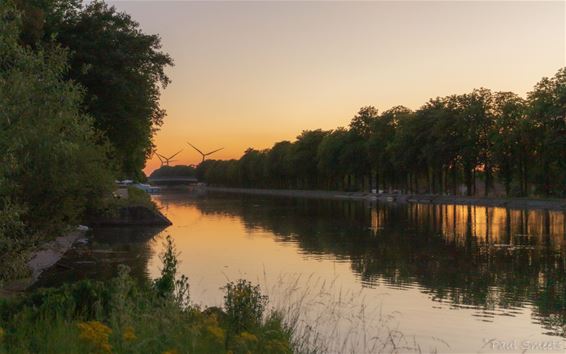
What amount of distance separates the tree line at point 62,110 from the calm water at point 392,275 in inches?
235

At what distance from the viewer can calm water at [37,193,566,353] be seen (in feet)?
61.6

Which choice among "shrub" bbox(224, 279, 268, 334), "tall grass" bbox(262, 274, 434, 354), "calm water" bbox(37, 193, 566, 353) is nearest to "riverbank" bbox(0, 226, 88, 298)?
"calm water" bbox(37, 193, 566, 353)

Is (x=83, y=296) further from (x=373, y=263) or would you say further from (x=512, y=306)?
(x=373, y=263)

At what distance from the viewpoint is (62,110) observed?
14367 mm

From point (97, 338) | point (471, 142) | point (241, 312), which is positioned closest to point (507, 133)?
point (471, 142)

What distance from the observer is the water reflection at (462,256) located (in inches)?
918

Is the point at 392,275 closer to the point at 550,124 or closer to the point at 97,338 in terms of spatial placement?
the point at 97,338

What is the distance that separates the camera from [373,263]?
33219 millimetres

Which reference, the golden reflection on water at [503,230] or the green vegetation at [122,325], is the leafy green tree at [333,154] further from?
the green vegetation at [122,325]

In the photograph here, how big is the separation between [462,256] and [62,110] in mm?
26762

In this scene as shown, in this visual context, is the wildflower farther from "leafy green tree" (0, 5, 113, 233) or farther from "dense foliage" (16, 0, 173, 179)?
"dense foliage" (16, 0, 173, 179)

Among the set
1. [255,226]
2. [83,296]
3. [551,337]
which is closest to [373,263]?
[551,337]

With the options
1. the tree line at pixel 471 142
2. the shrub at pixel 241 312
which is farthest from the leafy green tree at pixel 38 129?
the tree line at pixel 471 142

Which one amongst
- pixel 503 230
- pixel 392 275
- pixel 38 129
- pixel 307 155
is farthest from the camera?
pixel 307 155
